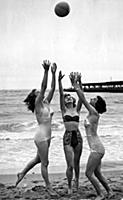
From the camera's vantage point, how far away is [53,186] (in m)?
6.62

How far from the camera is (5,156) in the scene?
1116 cm

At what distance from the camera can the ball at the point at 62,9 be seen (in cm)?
714

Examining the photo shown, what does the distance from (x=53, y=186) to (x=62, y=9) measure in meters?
3.43

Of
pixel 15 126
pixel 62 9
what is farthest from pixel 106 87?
pixel 62 9

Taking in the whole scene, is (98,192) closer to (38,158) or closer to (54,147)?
(38,158)

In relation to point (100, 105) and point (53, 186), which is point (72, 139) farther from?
point (53, 186)

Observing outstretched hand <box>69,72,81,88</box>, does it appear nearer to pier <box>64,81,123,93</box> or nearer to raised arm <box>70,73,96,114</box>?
raised arm <box>70,73,96,114</box>

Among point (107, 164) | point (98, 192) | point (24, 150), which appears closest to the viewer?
point (98, 192)

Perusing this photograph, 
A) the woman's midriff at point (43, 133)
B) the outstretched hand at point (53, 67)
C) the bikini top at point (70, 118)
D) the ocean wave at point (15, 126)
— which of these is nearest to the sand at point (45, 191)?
the woman's midriff at point (43, 133)

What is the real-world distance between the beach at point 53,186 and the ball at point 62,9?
332 centimetres

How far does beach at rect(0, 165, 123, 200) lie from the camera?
18.8 feet

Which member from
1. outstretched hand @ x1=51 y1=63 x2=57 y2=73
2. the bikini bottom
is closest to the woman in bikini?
the bikini bottom

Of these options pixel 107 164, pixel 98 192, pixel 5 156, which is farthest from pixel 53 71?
pixel 5 156

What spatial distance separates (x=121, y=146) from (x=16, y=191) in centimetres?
738
